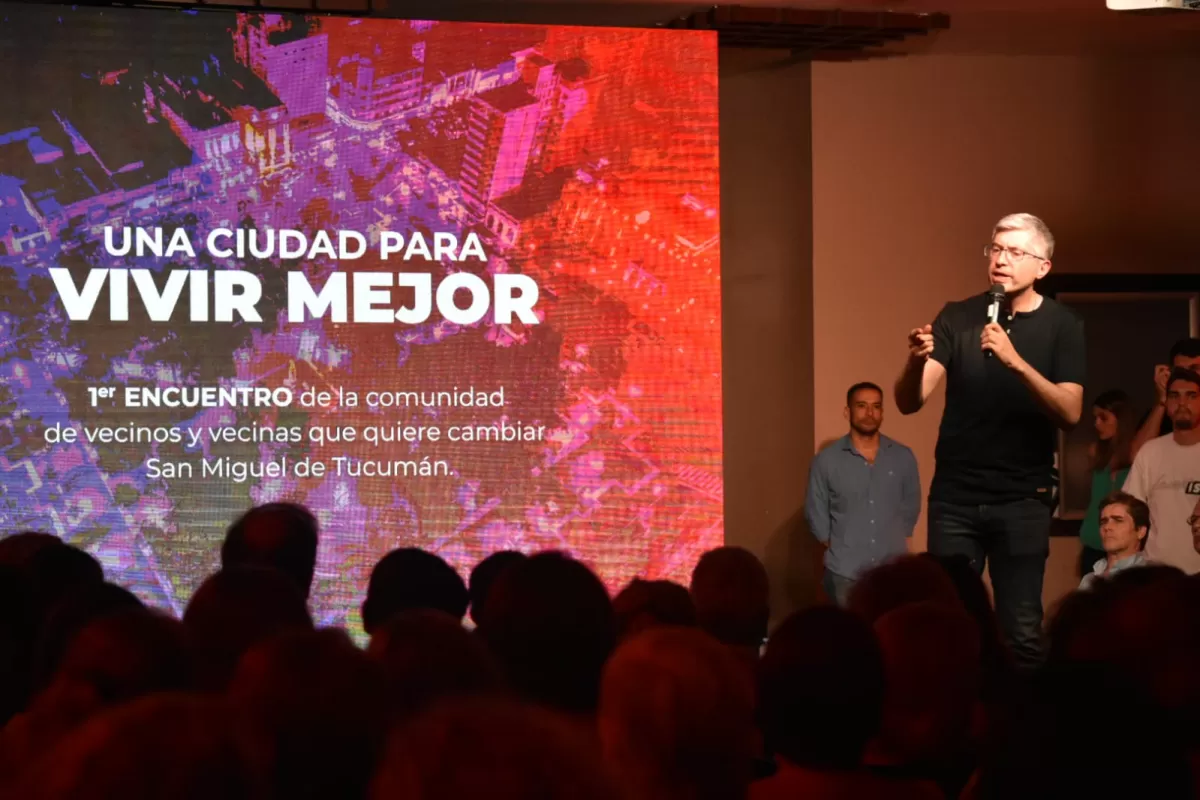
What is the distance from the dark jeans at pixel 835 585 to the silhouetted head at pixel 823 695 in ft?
13.6

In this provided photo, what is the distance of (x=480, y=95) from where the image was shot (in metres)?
5.46

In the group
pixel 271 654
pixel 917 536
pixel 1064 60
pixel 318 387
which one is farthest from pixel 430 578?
pixel 1064 60

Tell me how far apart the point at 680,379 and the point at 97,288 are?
235 cm

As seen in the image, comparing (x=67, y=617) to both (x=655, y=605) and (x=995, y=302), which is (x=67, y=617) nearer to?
(x=655, y=605)

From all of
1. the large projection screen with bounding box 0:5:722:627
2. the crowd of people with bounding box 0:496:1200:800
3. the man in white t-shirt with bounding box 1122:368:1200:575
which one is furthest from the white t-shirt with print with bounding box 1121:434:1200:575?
the crowd of people with bounding box 0:496:1200:800

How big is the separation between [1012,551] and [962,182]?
329 cm

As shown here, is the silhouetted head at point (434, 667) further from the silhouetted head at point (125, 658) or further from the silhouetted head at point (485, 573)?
the silhouetted head at point (485, 573)

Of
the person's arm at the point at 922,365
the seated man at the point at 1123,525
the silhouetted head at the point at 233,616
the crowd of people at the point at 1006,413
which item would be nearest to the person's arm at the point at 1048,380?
the crowd of people at the point at 1006,413

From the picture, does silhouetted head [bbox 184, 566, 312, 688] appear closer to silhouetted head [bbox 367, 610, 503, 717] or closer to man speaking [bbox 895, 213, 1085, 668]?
silhouetted head [bbox 367, 610, 503, 717]

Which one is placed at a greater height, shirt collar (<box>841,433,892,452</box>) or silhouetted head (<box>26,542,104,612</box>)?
shirt collar (<box>841,433,892,452</box>)

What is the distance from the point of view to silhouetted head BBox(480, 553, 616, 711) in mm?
1888

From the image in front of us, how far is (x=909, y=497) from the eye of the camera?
19.7 feet

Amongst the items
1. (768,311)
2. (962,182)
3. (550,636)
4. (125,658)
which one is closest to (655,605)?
(550,636)

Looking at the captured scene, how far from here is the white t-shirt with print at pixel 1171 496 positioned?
4426 millimetres
